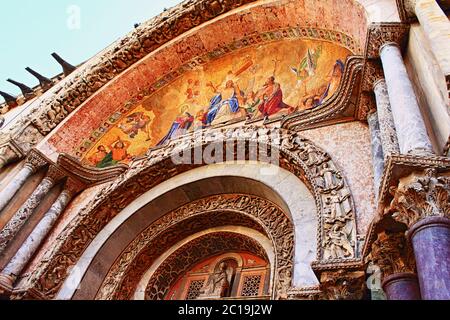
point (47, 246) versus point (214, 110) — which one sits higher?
point (214, 110)

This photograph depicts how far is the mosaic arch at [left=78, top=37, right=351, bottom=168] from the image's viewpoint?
271 inches

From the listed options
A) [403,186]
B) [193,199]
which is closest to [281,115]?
[193,199]

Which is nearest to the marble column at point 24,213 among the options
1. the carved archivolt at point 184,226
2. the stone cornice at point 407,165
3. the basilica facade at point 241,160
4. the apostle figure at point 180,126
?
the basilica facade at point 241,160

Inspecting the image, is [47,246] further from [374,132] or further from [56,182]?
[374,132]

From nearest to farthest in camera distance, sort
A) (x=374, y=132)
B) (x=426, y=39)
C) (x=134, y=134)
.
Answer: (x=426, y=39) < (x=374, y=132) < (x=134, y=134)

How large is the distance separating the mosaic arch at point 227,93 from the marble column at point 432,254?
3938mm

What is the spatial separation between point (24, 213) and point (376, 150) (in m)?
5.44

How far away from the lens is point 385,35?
4516 millimetres

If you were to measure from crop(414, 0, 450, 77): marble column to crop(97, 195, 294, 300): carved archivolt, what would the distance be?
2.81m

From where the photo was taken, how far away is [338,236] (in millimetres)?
4066

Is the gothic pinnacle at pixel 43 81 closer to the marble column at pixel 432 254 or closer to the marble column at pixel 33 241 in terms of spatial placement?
the marble column at pixel 33 241

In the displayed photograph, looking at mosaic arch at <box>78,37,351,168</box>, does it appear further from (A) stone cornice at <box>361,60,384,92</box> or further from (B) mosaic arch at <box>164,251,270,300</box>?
(B) mosaic arch at <box>164,251,270,300</box>

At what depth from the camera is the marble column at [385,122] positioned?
3.53m
